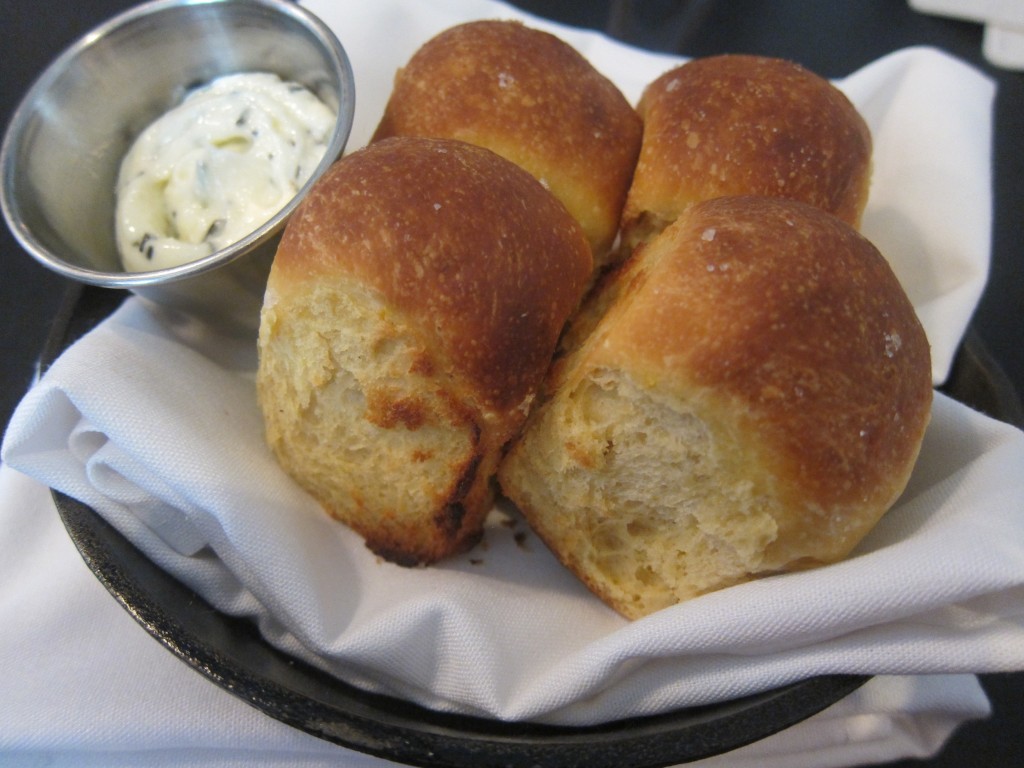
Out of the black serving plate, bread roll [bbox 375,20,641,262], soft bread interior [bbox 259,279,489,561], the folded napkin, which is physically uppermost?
bread roll [bbox 375,20,641,262]

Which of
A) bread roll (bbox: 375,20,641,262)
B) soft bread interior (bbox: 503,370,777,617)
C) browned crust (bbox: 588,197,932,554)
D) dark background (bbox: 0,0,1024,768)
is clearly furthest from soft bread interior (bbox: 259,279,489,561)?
dark background (bbox: 0,0,1024,768)

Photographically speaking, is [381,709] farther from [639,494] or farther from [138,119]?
[138,119]

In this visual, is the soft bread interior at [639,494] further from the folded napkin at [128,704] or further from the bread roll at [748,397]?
the folded napkin at [128,704]

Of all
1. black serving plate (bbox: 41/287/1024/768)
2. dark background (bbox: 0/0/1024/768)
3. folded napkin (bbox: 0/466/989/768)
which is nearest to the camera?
black serving plate (bbox: 41/287/1024/768)

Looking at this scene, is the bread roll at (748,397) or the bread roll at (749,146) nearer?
the bread roll at (748,397)

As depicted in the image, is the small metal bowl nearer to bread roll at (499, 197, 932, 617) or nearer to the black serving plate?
the black serving plate

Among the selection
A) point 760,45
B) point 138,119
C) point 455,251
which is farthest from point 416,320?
point 760,45

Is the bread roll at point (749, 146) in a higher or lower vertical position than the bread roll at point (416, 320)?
higher

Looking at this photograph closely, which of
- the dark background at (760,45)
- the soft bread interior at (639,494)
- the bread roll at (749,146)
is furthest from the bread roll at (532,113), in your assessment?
the dark background at (760,45)
